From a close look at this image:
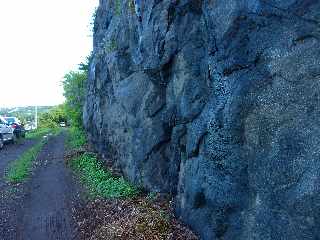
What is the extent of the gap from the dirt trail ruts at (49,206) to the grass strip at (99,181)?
483mm

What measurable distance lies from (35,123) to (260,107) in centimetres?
5689

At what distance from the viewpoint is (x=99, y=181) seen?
13.9 metres

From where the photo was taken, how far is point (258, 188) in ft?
21.3

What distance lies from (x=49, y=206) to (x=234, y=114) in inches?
262

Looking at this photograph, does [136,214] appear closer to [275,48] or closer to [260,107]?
[260,107]

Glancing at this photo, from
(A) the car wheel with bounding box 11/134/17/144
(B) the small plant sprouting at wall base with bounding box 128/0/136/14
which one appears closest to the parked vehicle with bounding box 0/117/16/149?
(A) the car wheel with bounding box 11/134/17/144

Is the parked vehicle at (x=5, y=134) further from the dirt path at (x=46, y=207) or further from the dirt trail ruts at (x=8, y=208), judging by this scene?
the dirt path at (x=46, y=207)

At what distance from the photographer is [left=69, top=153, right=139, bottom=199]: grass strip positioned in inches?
468

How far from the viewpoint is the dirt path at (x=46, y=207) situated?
31.8ft

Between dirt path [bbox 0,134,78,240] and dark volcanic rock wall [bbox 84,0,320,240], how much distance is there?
7.36 ft

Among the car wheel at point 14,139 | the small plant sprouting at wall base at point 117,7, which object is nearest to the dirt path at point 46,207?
the small plant sprouting at wall base at point 117,7

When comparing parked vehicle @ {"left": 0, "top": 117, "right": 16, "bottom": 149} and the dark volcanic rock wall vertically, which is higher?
the dark volcanic rock wall

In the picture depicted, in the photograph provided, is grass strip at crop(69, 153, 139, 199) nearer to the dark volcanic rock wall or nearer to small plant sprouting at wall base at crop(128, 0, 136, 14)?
the dark volcanic rock wall

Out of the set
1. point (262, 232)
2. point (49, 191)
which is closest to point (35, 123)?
point (49, 191)
